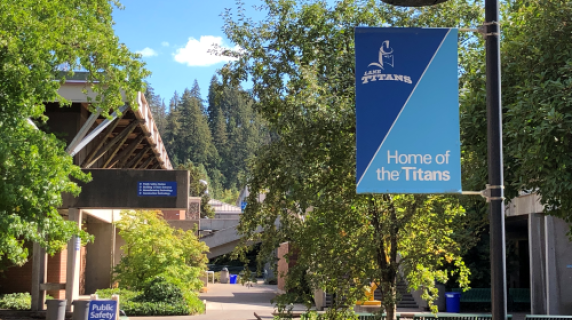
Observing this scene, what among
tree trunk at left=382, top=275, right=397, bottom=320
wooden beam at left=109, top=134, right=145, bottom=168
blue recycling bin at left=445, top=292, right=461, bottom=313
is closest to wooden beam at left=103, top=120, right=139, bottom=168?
wooden beam at left=109, top=134, right=145, bottom=168

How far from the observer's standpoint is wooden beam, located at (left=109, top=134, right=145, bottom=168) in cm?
2597

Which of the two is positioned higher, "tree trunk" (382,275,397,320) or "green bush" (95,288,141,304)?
"tree trunk" (382,275,397,320)

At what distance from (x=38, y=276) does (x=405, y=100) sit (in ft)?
57.1

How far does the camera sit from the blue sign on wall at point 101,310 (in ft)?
46.8

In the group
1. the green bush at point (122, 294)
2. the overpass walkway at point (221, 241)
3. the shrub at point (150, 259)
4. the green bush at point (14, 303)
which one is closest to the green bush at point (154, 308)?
the green bush at point (122, 294)

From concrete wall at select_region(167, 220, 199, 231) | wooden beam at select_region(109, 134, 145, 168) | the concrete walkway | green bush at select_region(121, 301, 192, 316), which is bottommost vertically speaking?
the concrete walkway

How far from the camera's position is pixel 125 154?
86.9 ft

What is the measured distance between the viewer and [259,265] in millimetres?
7344

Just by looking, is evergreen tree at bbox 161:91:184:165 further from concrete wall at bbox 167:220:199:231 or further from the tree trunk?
the tree trunk

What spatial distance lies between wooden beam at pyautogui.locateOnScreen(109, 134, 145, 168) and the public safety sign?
22.3 metres

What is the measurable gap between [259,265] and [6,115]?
18.6 feet

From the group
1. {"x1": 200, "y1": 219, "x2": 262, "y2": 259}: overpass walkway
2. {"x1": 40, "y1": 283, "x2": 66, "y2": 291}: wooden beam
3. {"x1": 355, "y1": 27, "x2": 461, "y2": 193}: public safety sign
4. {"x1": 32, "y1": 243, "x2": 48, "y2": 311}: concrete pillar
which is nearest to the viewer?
{"x1": 355, "y1": 27, "x2": 461, "y2": 193}: public safety sign

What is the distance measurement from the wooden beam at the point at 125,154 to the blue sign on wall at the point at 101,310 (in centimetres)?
1243

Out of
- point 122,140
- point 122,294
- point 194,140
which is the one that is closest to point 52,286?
point 122,294
